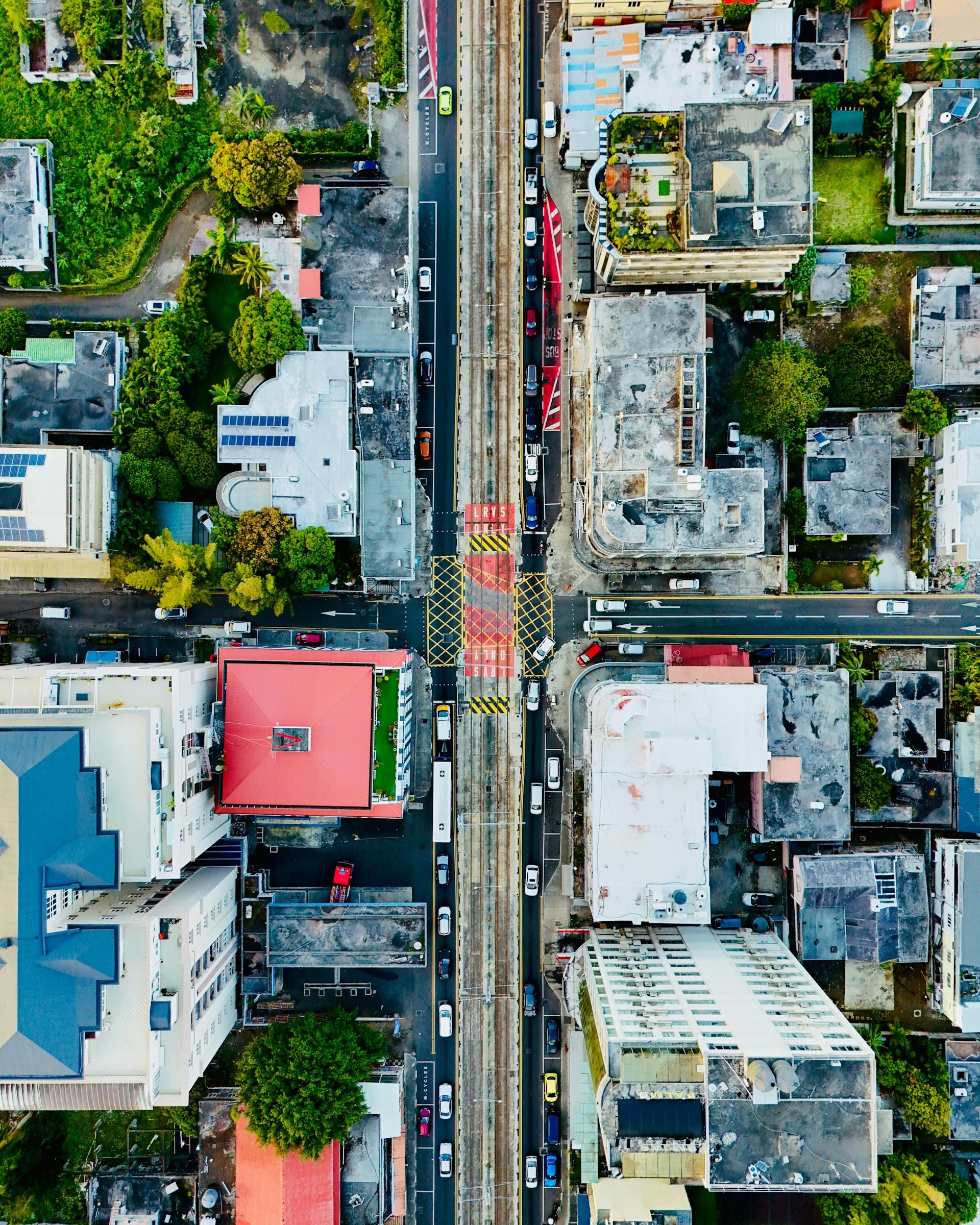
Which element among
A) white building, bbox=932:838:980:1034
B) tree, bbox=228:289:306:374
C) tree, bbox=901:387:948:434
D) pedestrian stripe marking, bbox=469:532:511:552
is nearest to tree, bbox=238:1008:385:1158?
pedestrian stripe marking, bbox=469:532:511:552

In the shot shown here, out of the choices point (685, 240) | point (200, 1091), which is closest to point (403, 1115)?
point (200, 1091)

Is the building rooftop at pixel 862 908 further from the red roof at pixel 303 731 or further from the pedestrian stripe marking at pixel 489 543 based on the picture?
the red roof at pixel 303 731

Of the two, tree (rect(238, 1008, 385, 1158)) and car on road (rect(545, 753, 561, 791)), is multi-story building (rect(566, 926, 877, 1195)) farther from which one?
tree (rect(238, 1008, 385, 1158))

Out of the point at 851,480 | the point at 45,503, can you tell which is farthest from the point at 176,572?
the point at 851,480

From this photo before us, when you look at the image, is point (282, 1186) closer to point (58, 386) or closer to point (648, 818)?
point (648, 818)

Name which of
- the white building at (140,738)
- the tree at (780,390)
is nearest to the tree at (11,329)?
the white building at (140,738)

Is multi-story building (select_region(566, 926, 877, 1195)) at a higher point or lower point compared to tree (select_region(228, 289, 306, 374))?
lower
